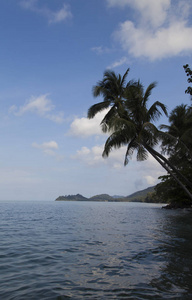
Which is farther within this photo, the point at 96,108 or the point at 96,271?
the point at 96,108

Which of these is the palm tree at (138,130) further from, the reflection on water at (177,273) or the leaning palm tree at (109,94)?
the reflection on water at (177,273)

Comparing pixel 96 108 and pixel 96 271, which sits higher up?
pixel 96 108

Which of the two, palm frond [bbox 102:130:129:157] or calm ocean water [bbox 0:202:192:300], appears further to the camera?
palm frond [bbox 102:130:129:157]

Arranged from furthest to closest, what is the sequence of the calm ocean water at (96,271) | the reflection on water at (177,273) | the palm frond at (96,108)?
the palm frond at (96,108), the reflection on water at (177,273), the calm ocean water at (96,271)

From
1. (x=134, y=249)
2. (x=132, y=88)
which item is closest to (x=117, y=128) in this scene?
(x=132, y=88)

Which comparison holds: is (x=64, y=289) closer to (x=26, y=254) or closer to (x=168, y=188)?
(x=26, y=254)

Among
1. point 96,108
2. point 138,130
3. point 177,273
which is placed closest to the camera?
point 177,273

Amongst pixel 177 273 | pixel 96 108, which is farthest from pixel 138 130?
pixel 177 273

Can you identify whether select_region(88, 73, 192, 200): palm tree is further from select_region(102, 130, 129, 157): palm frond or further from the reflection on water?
the reflection on water

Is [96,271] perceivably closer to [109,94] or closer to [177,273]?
[177,273]

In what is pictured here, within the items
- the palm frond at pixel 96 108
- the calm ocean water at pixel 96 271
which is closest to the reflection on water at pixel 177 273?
the calm ocean water at pixel 96 271

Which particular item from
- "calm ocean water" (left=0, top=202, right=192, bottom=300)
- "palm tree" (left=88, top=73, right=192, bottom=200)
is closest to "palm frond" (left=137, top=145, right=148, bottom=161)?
"palm tree" (left=88, top=73, right=192, bottom=200)

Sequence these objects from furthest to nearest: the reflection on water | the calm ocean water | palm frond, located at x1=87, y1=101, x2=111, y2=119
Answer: palm frond, located at x1=87, y1=101, x2=111, y2=119 < the reflection on water < the calm ocean water

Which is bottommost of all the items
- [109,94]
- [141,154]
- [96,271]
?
[96,271]
